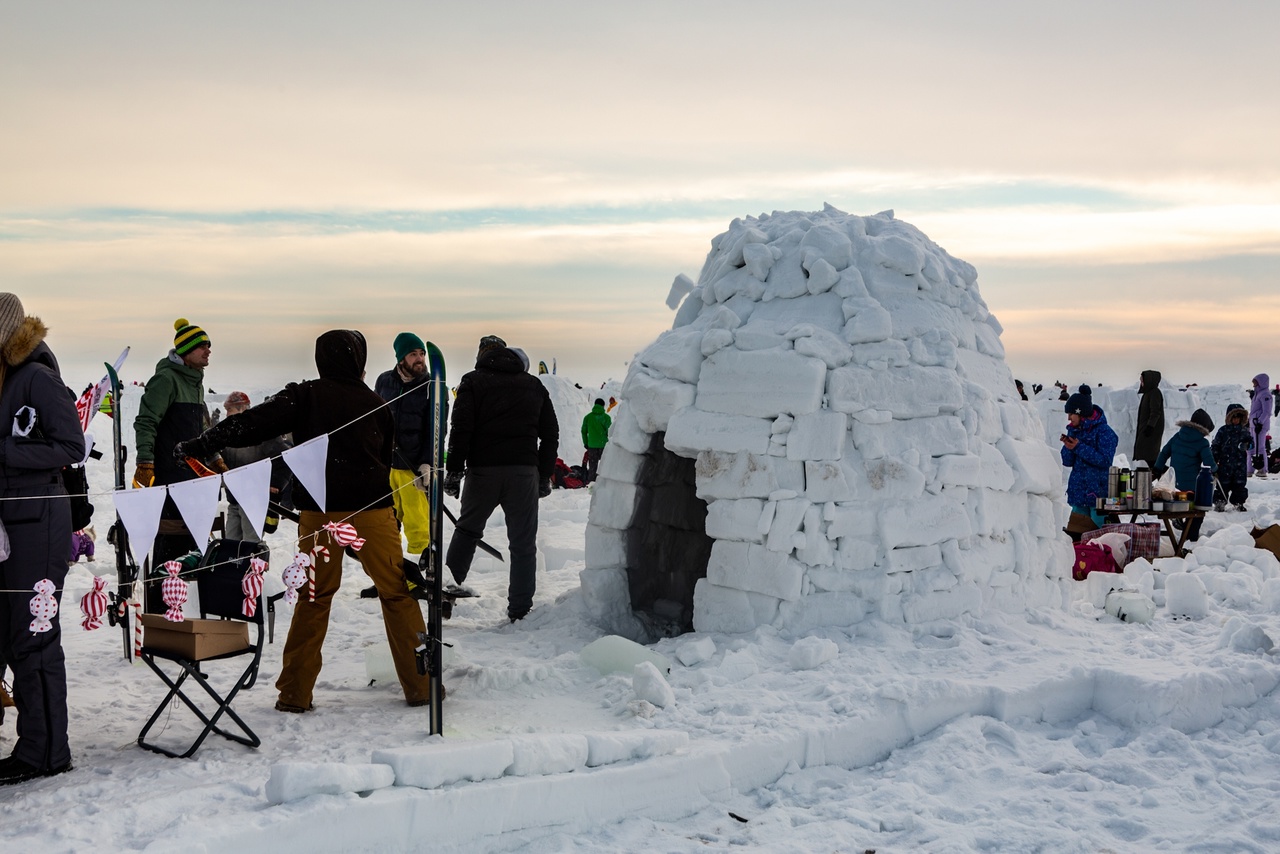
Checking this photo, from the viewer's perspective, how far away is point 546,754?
12.7 ft

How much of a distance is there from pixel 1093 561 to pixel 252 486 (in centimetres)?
620

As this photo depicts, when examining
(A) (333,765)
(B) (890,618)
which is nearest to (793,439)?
(B) (890,618)

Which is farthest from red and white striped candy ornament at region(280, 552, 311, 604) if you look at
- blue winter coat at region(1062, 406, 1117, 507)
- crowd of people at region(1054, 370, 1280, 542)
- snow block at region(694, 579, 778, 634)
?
blue winter coat at region(1062, 406, 1117, 507)

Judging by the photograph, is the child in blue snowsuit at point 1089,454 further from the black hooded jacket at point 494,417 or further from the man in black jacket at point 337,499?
the man in black jacket at point 337,499

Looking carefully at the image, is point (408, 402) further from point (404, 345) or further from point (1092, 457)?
point (1092, 457)

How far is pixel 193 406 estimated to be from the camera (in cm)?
630

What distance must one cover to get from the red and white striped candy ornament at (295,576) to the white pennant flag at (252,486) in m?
0.20

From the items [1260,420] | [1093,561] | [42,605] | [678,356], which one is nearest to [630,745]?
[42,605]

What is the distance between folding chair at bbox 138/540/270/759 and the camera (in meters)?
4.14

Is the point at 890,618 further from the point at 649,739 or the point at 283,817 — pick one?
the point at 283,817

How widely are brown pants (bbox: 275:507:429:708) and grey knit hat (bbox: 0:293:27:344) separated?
4.41 ft

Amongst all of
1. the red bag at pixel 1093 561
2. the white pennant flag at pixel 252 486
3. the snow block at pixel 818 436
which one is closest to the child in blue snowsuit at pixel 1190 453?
the red bag at pixel 1093 561

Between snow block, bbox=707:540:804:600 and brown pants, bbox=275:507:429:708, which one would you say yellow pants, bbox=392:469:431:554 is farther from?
brown pants, bbox=275:507:429:708

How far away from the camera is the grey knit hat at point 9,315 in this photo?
3787mm
